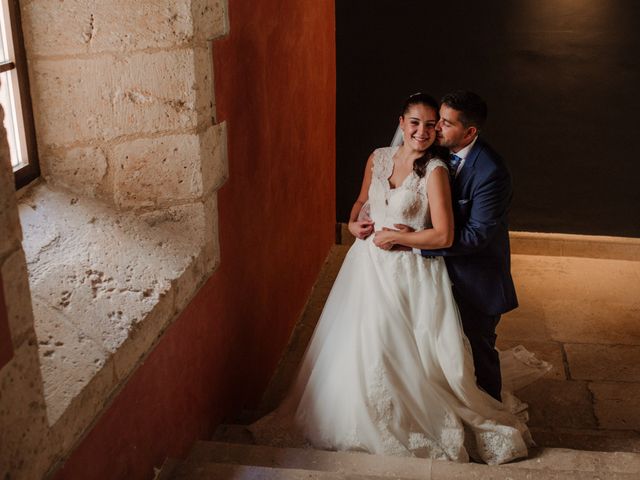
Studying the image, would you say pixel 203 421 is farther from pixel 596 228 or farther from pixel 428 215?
pixel 596 228

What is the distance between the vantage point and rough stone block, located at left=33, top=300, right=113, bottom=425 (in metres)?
1.87

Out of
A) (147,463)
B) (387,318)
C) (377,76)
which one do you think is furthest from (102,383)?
(377,76)

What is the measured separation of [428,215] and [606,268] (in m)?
3.01

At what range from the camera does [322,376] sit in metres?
3.43

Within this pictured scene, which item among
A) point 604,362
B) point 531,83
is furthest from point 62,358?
point 531,83

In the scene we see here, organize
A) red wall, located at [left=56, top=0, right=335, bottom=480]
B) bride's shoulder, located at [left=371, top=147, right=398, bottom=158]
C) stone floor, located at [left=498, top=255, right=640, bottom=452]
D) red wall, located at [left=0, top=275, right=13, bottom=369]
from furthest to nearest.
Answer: stone floor, located at [left=498, top=255, right=640, bottom=452] < bride's shoulder, located at [left=371, top=147, right=398, bottom=158] < red wall, located at [left=56, top=0, right=335, bottom=480] < red wall, located at [left=0, top=275, right=13, bottom=369]

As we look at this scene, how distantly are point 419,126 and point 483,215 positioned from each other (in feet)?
1.44

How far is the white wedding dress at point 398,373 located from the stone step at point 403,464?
0.84 ft

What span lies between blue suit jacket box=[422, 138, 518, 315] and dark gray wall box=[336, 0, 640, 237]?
258 cm

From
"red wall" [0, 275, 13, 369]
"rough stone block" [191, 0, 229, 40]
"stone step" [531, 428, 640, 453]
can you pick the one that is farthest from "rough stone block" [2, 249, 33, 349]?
"stone step" [531, 428, 640, 453]

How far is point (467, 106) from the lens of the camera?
10.4 feet

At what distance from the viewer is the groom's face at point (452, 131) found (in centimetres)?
320

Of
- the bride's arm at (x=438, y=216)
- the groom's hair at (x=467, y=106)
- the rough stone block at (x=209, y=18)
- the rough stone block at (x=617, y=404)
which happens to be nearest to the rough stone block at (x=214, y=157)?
the rough stone block at (x=209, y=18)

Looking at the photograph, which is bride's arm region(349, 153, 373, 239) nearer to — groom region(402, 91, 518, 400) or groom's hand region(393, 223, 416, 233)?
groom's hand region(393, 223, 416, 233)
